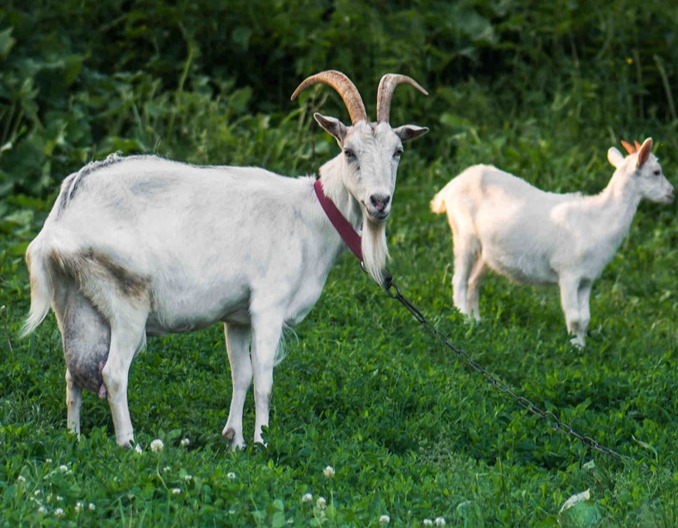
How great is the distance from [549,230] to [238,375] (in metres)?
3.76

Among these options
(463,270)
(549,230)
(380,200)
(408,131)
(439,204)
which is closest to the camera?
(380,200)

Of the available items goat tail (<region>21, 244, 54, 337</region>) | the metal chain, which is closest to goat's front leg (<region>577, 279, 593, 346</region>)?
the metal chain

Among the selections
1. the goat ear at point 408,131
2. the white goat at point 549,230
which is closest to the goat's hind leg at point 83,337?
the goat ear at point 408,131

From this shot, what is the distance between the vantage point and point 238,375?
6723mm

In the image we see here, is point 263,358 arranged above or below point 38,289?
below

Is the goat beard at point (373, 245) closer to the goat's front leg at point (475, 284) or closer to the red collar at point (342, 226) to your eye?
the red collar at point (342, 226)

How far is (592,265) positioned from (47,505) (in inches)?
223

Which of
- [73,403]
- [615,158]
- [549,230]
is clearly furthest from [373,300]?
[73,403]

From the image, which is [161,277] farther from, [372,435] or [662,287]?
[662,287]

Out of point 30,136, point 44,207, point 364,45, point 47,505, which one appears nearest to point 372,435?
point 47,505

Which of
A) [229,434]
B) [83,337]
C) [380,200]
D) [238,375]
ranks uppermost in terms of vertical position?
[380,200]

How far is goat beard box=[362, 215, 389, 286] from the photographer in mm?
6629

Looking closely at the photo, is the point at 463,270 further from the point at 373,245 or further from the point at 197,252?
the point at 197,252

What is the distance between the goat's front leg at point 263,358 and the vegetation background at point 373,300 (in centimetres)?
25
